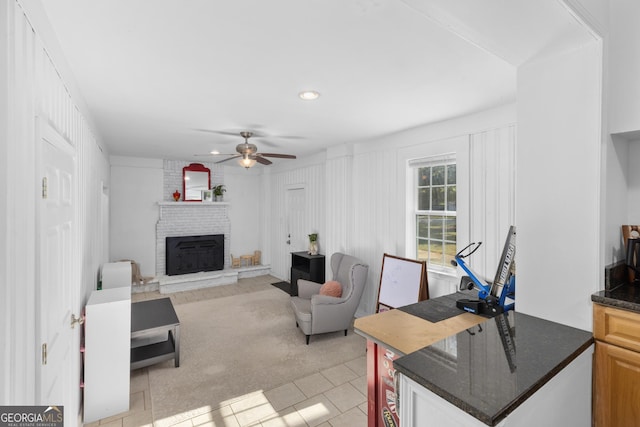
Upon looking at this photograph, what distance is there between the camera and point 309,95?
255 cm

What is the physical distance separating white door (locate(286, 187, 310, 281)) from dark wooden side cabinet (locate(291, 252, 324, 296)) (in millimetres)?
571

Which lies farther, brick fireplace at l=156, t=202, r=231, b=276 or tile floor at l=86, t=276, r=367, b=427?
brick fireplace at l=156, t=202, r=231, b=276

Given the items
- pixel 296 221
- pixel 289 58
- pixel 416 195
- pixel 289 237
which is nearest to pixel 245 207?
pixel 289 237

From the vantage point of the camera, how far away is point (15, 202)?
1.06 metres

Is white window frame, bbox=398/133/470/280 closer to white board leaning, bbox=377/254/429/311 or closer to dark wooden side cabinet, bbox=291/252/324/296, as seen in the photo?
white board leaning, bbox=377/254/429/311

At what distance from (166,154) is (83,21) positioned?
4373 mm

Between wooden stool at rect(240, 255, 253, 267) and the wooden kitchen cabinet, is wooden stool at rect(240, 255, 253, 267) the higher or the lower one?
the lower one

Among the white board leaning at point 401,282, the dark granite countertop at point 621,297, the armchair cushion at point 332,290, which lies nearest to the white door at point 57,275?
the dark granite countertop at point 621,297

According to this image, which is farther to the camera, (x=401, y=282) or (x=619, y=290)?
(x=401, y=282)

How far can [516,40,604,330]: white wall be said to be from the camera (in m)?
1.36

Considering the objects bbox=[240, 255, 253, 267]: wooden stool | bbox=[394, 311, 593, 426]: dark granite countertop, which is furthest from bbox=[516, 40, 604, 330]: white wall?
bbox=[240, 255, 253, 267]: wooden stool

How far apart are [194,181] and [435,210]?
16.7 feet

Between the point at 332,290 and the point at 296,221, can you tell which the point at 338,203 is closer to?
the point at 332,290

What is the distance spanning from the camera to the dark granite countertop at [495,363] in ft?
2.92
